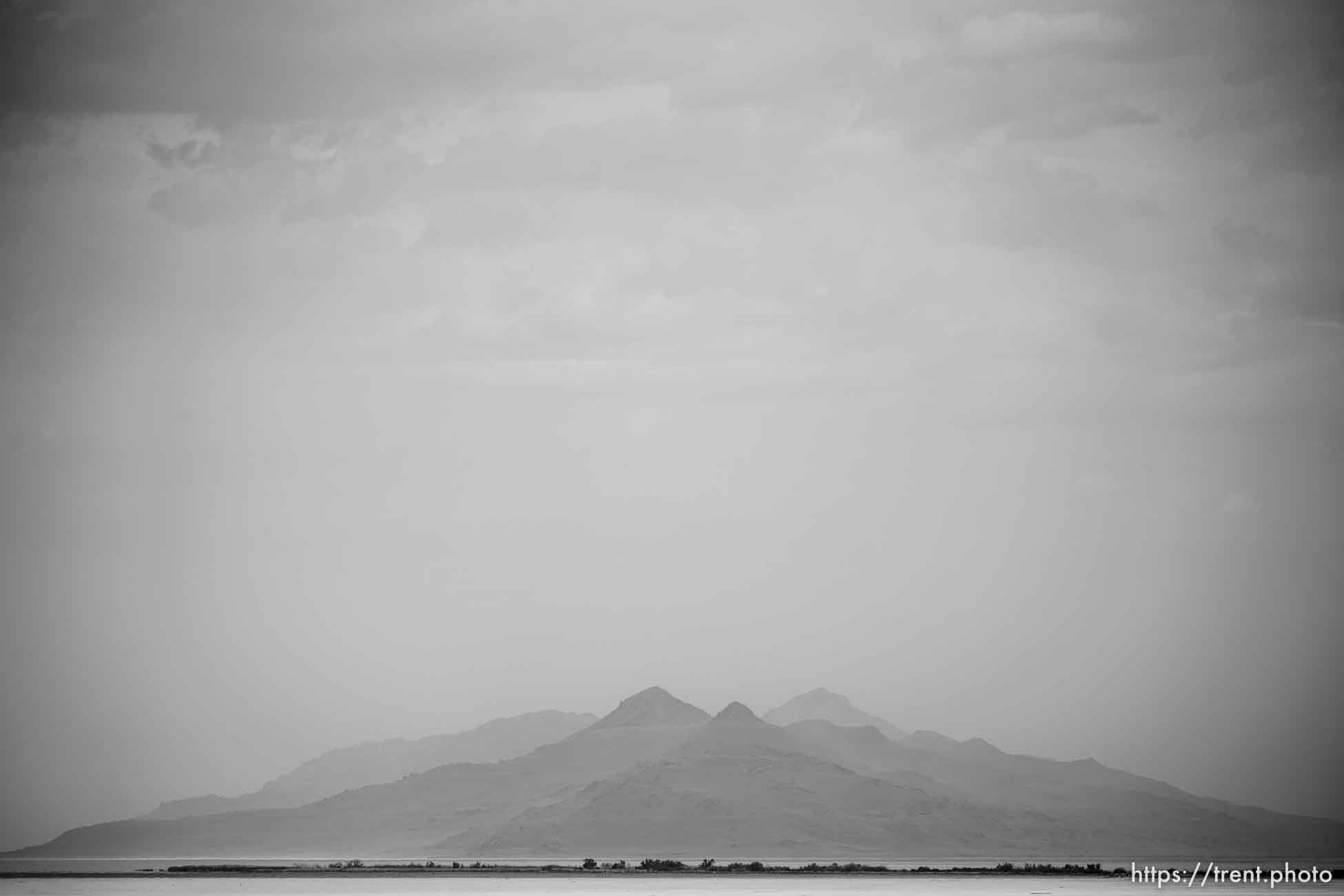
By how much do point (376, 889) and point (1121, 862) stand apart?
399ft

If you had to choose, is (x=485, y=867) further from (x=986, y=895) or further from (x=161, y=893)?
(x=986, y=895)

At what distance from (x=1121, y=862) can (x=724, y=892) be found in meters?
111

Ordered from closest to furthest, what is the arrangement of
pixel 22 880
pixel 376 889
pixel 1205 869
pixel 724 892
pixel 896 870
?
1. pixel 724 892
2. pixel 376 889
3. pixel 22 880
4. pixel 1205 869
5. pixel 896 870

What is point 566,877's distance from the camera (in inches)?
5546

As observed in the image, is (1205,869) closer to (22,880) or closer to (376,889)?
(376,889)

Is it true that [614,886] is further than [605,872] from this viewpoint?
No

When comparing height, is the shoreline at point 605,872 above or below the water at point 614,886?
above

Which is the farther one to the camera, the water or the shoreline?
the shoreline

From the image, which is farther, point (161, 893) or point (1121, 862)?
point (1121, 862)

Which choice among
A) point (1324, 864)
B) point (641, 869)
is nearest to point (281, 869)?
point (641, 869)

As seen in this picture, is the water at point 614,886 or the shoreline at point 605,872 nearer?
the water at point 614,886


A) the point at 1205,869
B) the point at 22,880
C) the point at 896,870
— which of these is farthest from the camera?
the point at 896,870

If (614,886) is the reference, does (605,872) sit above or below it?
above

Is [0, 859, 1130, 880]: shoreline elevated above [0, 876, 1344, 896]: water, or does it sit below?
above
